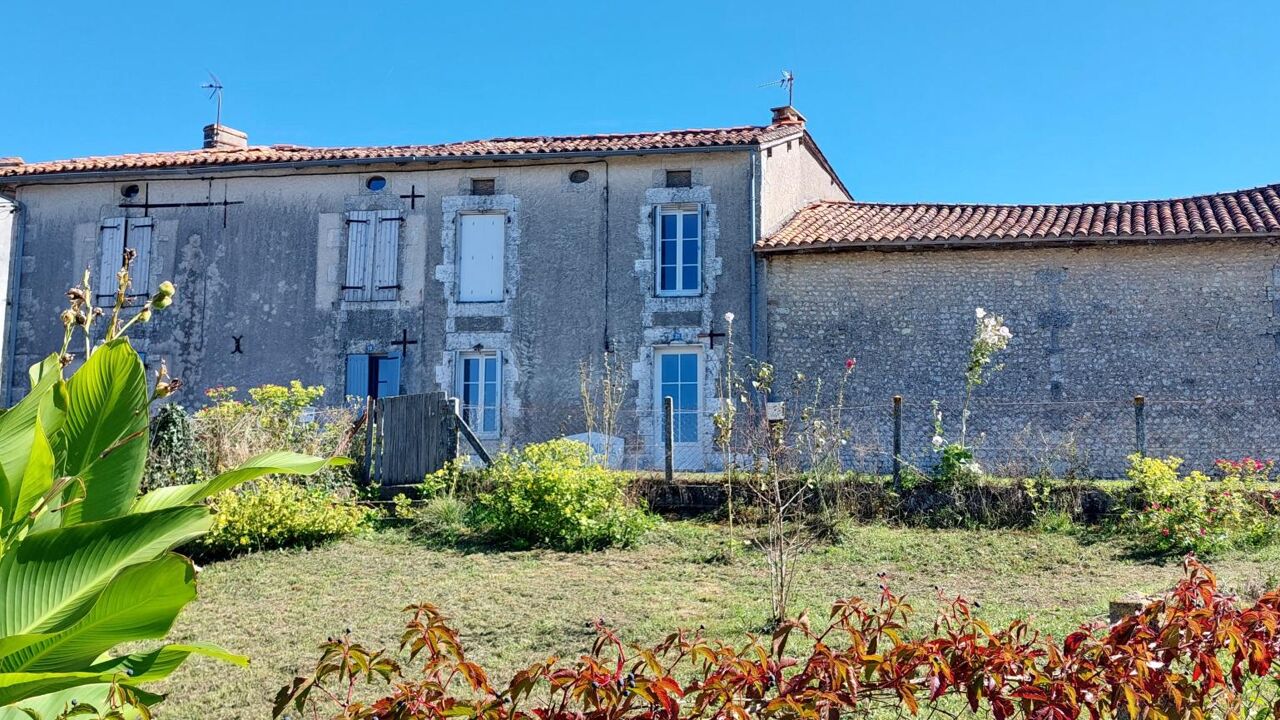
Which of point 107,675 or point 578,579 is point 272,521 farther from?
point 107,675

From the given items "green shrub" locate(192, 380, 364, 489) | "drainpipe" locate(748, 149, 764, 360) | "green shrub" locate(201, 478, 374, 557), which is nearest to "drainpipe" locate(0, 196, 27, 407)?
"green shrub" locate(192, 380, 364, 489)

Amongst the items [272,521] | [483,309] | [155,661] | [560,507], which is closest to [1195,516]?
[560,507]

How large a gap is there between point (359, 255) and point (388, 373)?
1716mm

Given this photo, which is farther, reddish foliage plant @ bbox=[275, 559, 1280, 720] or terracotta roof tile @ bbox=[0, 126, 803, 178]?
terracotta roof tile @ bbox=[0, 126, 803, 178]

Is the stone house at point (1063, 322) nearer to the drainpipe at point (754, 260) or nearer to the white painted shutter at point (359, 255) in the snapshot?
the drainpipe at point (754, 260)

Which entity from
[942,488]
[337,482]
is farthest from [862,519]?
[337,482]

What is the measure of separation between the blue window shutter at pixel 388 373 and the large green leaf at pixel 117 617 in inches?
558

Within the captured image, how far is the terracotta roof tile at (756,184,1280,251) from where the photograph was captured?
14156 millimetres

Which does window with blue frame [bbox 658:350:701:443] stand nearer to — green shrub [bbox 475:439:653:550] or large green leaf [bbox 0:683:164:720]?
green shrub [bbox 475:439:653:550]

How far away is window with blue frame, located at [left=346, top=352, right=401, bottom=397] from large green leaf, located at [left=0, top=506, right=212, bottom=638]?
14099 millimetres

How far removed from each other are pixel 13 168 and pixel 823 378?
1204cm

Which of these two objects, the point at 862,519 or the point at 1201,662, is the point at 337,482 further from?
the point at 1201,662

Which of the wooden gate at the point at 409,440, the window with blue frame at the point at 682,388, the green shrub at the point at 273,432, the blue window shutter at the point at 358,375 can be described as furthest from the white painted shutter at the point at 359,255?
the window with blue frame at the point at 682,388

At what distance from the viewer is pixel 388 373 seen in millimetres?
15945
